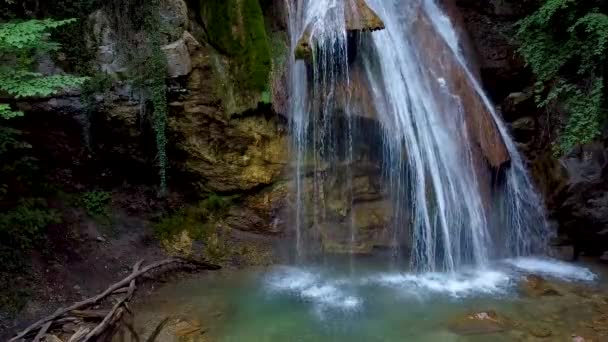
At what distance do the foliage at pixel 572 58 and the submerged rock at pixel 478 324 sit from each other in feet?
10.1

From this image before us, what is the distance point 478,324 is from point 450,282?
4.06ft

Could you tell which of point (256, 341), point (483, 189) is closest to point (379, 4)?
point (483, 189)

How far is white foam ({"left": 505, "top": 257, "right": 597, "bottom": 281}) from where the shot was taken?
7309mm

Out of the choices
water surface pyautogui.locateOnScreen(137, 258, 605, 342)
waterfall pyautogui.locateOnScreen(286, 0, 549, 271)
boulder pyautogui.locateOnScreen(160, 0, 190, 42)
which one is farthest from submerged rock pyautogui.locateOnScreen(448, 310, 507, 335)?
boulder pyautogui.locateOnScreen(160, 0, 190, 42)

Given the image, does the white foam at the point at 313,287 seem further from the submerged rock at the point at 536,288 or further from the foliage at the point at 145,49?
the foliage at the point at 145,49

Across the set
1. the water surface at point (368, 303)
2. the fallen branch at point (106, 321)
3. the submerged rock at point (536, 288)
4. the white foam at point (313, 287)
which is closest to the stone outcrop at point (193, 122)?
the white foam at point (313, 287)

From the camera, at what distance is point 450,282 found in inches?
280

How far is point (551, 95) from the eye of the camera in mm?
7719

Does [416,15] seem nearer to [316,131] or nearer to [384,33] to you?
[384,33]

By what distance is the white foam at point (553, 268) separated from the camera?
731 cm

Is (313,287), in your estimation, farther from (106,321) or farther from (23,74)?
(23,74)

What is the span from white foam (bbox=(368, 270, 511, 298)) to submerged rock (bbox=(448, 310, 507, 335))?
61cm

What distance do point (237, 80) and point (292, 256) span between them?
9.25 feet

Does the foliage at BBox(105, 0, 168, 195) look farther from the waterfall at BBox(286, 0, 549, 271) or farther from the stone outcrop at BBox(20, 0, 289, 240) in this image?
the waterfall at BBox(286, 0, 549, 271)
